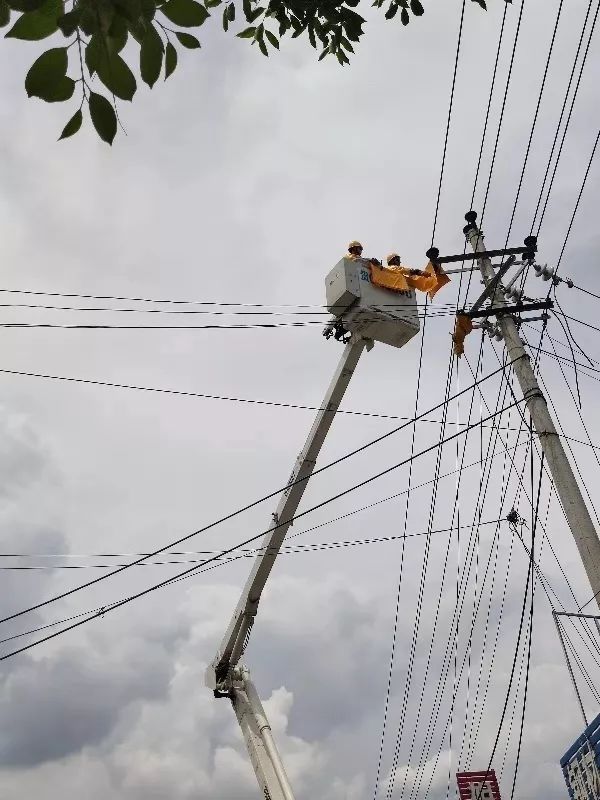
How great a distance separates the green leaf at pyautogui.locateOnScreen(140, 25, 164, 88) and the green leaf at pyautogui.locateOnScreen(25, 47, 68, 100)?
0.21 m

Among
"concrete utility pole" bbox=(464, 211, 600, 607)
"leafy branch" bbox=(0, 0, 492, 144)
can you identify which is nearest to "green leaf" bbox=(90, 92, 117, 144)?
"leafy branch" bbox=(0, 0, 492, 144)

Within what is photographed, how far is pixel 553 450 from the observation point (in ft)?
29.3

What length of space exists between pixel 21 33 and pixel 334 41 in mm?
2473

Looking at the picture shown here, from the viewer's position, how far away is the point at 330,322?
10.8 m

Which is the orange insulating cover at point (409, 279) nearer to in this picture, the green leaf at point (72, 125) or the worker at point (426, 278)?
the worker at point (426, 278)

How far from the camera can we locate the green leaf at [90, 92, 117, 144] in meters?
1.63

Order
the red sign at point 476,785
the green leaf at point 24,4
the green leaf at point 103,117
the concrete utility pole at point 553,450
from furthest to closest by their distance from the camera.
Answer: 1. the red sign at point 476,785
2. the concrete utility pole at point 553,450
3. the green leaf at point 103,117
4. the green leaf at point 24,4

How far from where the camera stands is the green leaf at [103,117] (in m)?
1.63

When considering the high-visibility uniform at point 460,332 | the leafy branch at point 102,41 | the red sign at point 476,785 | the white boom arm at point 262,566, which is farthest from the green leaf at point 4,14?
the red sign at point 476,785

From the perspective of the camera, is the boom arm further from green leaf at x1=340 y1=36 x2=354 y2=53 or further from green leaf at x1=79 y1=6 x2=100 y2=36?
green leaf at x1=79 y1=6 x2=100 y2=36

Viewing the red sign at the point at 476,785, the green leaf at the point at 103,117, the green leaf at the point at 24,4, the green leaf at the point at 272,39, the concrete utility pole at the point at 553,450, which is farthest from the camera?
the red sign at the point at 476,785

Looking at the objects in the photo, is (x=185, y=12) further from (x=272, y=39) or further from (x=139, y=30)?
(x=272, y=39)

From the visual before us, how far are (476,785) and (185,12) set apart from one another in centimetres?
2073

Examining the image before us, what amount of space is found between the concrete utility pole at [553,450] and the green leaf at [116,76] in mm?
8133
